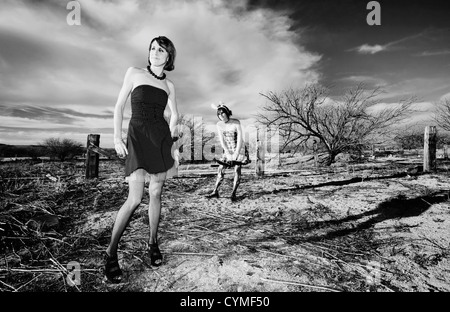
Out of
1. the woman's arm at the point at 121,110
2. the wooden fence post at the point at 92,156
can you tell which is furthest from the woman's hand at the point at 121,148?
the wooden fence post at the point at 92,156

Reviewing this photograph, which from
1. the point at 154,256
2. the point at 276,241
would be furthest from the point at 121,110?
the point at 276,241

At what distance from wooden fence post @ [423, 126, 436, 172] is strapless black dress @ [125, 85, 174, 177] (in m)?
9.55

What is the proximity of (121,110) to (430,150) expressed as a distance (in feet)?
33.4

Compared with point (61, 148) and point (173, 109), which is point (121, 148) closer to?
point (173, 109)

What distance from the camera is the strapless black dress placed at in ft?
6.08

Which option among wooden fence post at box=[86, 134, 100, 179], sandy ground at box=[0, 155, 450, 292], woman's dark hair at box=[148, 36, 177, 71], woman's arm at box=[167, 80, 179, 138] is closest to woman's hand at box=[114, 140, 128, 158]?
woman's arm at box=[167, 80, 179, 138]

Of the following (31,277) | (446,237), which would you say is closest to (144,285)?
(31,277)

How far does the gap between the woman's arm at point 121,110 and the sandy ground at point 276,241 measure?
115 centimetres

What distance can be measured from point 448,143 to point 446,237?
22.9 metres

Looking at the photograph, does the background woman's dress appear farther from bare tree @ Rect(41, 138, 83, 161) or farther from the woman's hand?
bare tree @ Rect(41, 138, 83, 161)

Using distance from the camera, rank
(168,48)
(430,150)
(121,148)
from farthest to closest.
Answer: (430,150), (168,48), (121,148)

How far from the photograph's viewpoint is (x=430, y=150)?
24.9 feet

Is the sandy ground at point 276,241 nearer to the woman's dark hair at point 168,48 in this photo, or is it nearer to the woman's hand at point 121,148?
the woman's hand at point 121,148

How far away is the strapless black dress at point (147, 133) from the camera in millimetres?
1853
